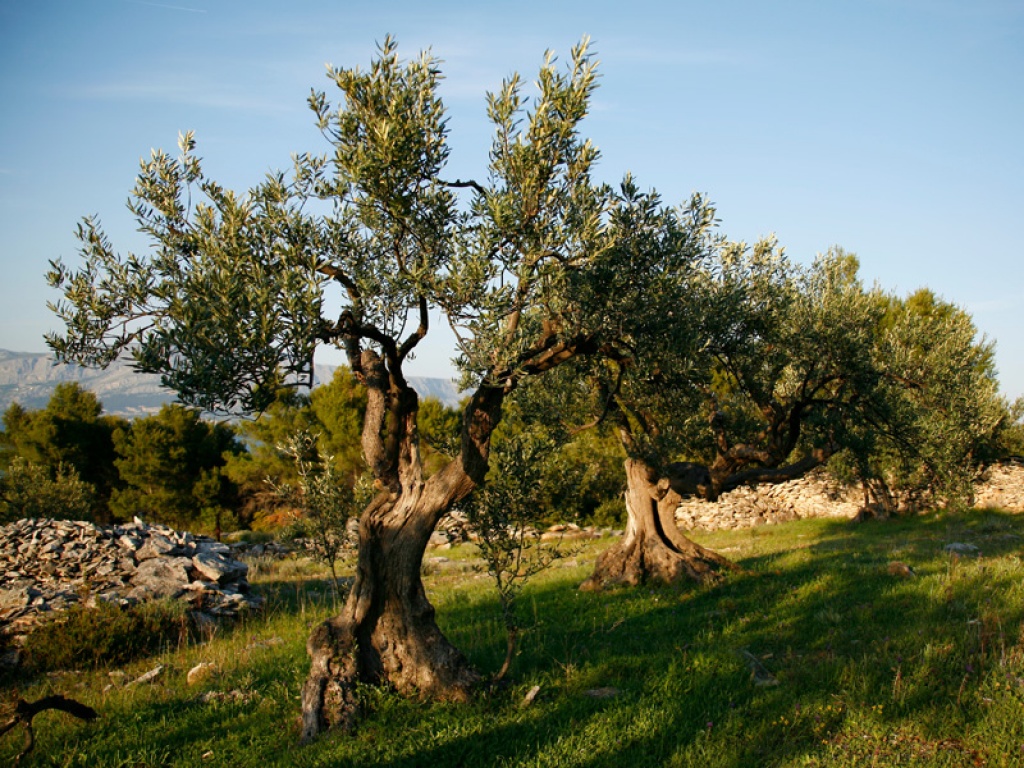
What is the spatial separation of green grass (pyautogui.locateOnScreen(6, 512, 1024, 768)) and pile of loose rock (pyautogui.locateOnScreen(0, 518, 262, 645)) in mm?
2209

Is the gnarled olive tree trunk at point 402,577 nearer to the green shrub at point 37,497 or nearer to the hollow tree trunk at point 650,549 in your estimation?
the hollow tree trunk at point 650,549

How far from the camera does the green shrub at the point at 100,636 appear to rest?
41.7 feet

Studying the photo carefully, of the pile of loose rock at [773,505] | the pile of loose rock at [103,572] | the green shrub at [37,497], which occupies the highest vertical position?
the green shrub at [37,497]

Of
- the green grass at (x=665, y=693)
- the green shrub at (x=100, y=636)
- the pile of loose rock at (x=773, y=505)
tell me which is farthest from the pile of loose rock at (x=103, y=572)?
the pile of loose rock at (x=773, y=505)

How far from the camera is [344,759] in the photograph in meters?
7.49

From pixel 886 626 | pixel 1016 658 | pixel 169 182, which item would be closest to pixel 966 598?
pixel 886 626

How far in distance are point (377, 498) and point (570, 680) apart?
3.64 m

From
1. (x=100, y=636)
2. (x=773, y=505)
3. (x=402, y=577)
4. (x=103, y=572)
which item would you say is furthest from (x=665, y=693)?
(x=773, y=505)

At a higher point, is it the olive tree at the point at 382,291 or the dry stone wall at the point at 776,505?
the olive tree at the point at 382,291

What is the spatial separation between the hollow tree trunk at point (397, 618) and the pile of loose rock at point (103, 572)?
822 centimetres

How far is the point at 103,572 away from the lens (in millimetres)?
16547

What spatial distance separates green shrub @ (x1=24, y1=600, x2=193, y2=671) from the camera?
41.7 feet

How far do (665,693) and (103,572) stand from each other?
13.8 metres

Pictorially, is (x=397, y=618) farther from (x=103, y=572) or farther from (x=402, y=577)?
(x=103, y=572)
